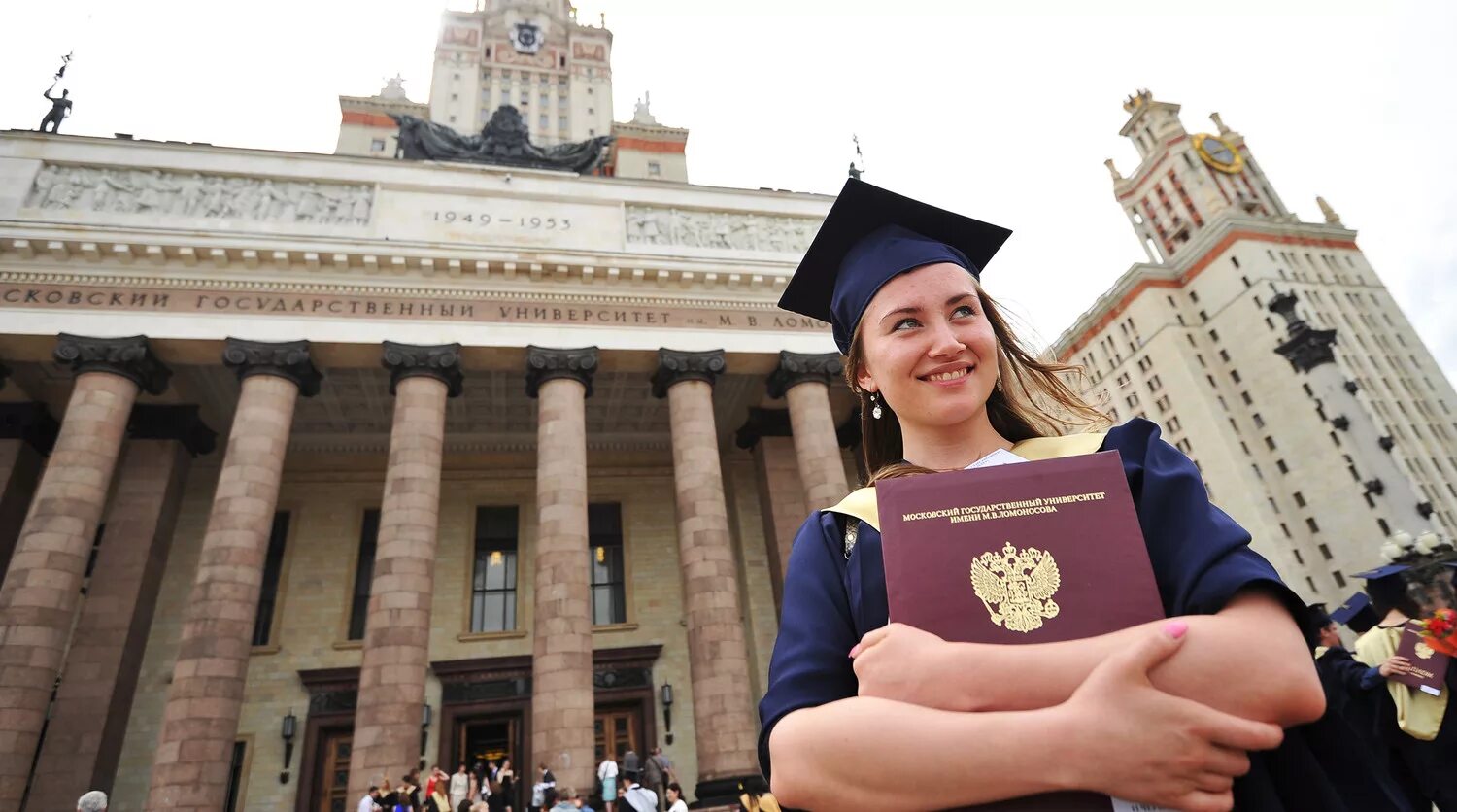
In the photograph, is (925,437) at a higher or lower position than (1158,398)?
lower

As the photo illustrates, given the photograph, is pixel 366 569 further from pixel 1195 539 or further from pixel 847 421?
pixel 1195 539

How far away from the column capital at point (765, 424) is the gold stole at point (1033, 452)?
1751 cm

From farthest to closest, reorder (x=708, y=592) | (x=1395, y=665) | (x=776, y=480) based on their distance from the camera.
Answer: (x=776, y=480) → (x=708, y=592) → (x=1395, y=665)

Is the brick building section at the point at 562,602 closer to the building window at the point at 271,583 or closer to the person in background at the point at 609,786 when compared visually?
the person in background at the point at 609,786

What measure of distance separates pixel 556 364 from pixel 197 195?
29.2 ft

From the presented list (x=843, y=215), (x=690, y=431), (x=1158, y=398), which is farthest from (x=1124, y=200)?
(x=843, y=215)

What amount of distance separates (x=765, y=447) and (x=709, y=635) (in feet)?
20.6

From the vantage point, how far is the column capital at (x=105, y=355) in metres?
14.0

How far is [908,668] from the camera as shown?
4.17 ft

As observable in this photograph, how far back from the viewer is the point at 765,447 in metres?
19.2

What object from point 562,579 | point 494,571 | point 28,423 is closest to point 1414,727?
point 562,579

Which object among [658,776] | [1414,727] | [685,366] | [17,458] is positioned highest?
[685,366]

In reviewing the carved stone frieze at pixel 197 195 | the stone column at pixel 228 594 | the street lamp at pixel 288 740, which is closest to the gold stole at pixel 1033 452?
the stone column at pixel 228 594

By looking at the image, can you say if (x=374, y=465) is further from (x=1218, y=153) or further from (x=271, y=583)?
(x=1218, y=153)
